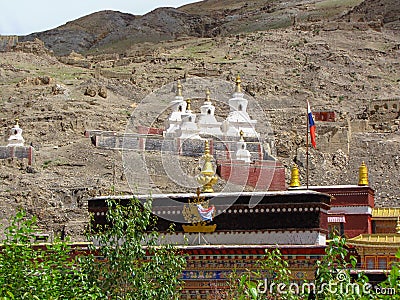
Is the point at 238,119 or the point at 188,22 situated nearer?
the point at 238,119

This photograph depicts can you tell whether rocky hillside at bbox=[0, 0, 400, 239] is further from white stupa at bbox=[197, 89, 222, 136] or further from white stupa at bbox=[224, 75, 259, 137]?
white stupa at bbox=[197, 89, 222, 136]

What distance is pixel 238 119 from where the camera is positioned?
67.9 metres

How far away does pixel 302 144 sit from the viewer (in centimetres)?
6862

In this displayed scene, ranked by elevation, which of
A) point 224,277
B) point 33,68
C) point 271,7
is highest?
point 271,7

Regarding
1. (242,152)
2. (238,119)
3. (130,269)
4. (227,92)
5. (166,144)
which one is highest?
(227,92)

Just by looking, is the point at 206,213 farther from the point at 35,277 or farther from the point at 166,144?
the point at 166,144

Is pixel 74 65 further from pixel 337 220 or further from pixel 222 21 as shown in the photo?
pixel 337 220

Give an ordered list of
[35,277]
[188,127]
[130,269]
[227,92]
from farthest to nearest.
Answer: [227,92], [188,127], [130,269], [35,277]

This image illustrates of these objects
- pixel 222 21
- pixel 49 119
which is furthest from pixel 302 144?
pixel 222 21

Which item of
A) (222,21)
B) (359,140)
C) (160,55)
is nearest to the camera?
(359,140)

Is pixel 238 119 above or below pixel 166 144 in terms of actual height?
above

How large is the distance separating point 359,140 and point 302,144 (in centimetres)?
302

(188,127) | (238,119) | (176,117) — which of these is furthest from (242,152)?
(176,117)

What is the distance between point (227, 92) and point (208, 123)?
1312 cm
